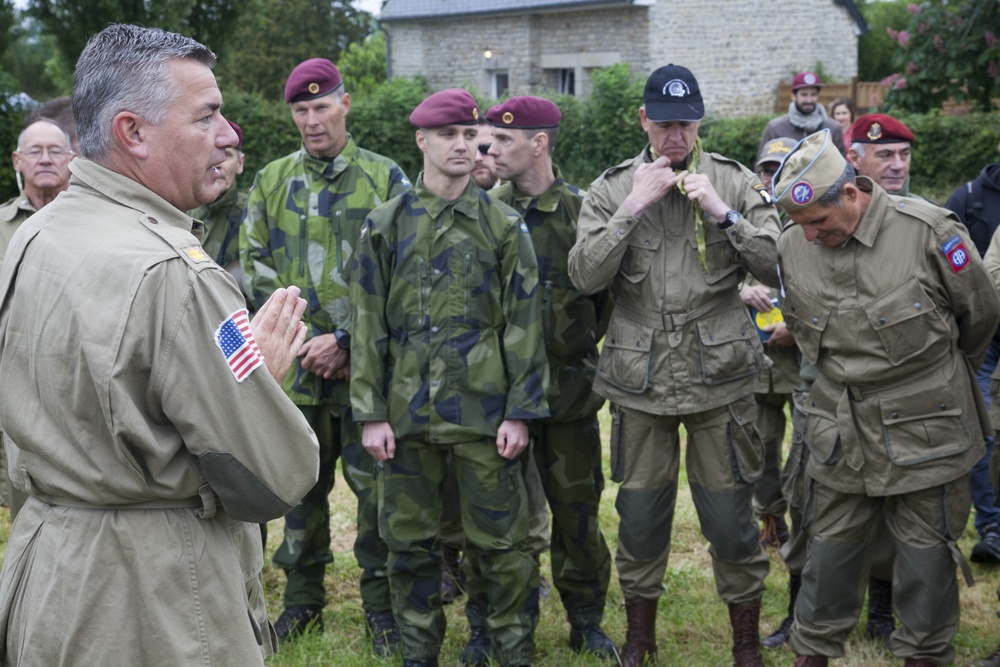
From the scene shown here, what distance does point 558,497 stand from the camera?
5.25m

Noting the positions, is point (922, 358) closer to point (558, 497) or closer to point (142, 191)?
point (558, 497)

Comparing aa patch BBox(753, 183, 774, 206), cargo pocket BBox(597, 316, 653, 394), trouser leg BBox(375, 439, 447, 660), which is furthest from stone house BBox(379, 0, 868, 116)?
trouser leg BBox(375, 439, 447, 660)

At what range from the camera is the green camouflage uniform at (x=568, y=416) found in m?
5.20

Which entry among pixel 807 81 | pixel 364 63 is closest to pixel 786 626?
pixel 807 81

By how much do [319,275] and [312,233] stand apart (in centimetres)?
21

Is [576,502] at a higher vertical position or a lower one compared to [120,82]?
lower

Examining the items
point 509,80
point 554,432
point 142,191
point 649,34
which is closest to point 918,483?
point 554,432

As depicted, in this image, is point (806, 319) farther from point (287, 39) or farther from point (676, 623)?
point (287, 39)

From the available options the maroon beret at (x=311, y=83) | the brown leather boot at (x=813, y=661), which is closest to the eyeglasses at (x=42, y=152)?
the maroon beret at (x=311, y=83)

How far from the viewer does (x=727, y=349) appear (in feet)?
15.3

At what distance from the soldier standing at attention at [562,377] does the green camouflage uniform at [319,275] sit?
59cm

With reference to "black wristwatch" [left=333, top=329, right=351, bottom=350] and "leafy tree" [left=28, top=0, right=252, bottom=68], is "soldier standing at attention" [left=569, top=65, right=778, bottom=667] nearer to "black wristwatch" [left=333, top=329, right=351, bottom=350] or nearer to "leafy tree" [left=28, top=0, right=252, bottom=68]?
"black wristwatch" [left=333, top=329, right=351, bottom=350]

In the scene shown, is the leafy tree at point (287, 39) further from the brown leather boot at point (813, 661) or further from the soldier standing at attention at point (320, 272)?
the brown leather boot at point (813, 661)

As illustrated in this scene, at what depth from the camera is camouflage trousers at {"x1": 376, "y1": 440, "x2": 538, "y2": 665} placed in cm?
469
